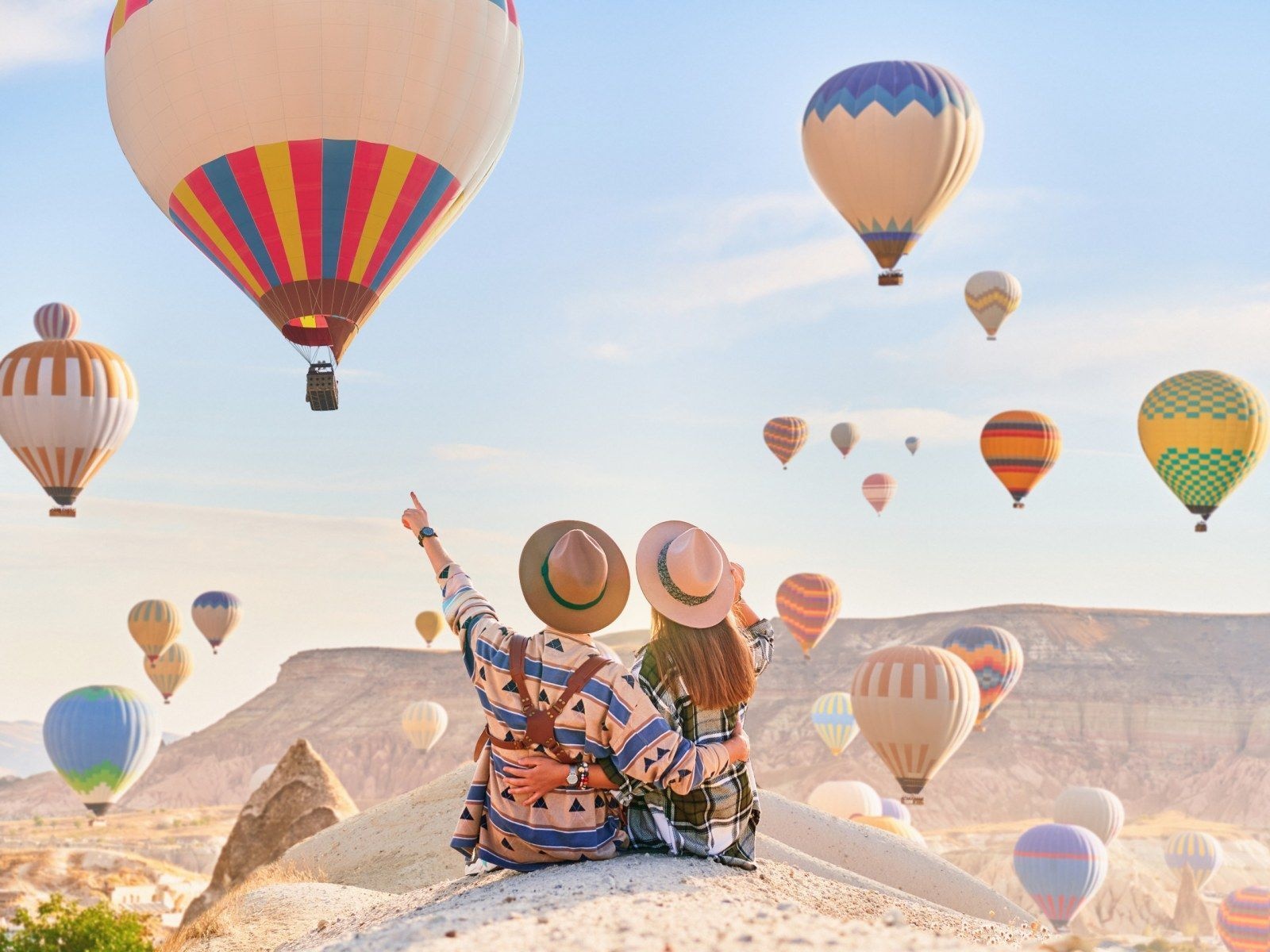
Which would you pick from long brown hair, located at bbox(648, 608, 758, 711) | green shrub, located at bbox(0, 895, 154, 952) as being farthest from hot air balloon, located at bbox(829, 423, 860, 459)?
long brown hair, located at bbox(648, 608, 758, 711)

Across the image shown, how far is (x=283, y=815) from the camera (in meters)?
21.7

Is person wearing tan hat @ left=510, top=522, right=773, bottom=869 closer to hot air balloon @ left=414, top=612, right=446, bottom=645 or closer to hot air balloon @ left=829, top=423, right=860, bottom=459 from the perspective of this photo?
hot air balloon @ left=829, top=423, right=860, bottom=459

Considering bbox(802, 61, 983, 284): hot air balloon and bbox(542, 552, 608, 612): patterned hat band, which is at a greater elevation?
bbox(802, 61, 983, 284): hot air balloon

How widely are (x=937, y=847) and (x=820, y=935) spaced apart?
6424 cm

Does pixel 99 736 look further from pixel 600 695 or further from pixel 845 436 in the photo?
pixel 600 695

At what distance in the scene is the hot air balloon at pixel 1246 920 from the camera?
45.6 m

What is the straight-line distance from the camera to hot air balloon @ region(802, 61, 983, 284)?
33625 millimetres

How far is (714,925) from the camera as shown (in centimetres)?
628

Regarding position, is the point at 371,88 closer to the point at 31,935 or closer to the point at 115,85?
the point at 115,85

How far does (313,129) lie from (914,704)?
80.8 feet

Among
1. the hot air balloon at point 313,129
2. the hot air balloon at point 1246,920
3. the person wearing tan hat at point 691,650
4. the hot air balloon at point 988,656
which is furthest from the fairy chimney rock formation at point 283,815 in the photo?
the hot air balloon at point 988,656

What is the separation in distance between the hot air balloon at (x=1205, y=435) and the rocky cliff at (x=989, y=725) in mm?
49241

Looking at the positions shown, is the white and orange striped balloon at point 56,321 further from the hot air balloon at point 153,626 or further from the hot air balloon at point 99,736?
the hot air balloon at point 153,626

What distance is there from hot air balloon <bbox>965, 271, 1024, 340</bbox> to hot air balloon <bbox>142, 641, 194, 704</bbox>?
1573 inches
